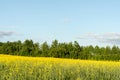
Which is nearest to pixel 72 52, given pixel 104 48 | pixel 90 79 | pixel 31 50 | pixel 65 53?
pixel 65 53

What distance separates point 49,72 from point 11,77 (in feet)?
4.01

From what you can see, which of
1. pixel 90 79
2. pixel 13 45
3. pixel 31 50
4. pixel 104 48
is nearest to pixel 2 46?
pixel 13 45

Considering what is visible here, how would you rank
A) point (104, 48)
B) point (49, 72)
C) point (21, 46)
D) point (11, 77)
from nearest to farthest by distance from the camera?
point (11, 77), point (49, 72), point (21, 46), point (104, 48)

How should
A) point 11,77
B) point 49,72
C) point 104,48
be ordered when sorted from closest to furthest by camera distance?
point 11,77 → point 49,72 → point 104,48

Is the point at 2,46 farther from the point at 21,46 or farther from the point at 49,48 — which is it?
the point at 49,48

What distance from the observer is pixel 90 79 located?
380 inches

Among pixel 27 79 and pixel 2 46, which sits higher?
pixel 2 46

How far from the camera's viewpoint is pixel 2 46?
135 feet

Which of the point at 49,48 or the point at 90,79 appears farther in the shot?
the point at 49,48

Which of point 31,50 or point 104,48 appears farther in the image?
point 104,48

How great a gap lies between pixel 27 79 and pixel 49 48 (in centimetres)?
3139

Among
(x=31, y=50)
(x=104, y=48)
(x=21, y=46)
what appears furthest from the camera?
(x=104, y=48)

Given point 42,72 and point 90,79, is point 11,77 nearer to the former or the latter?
point 42,72

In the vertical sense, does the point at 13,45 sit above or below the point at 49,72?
above
